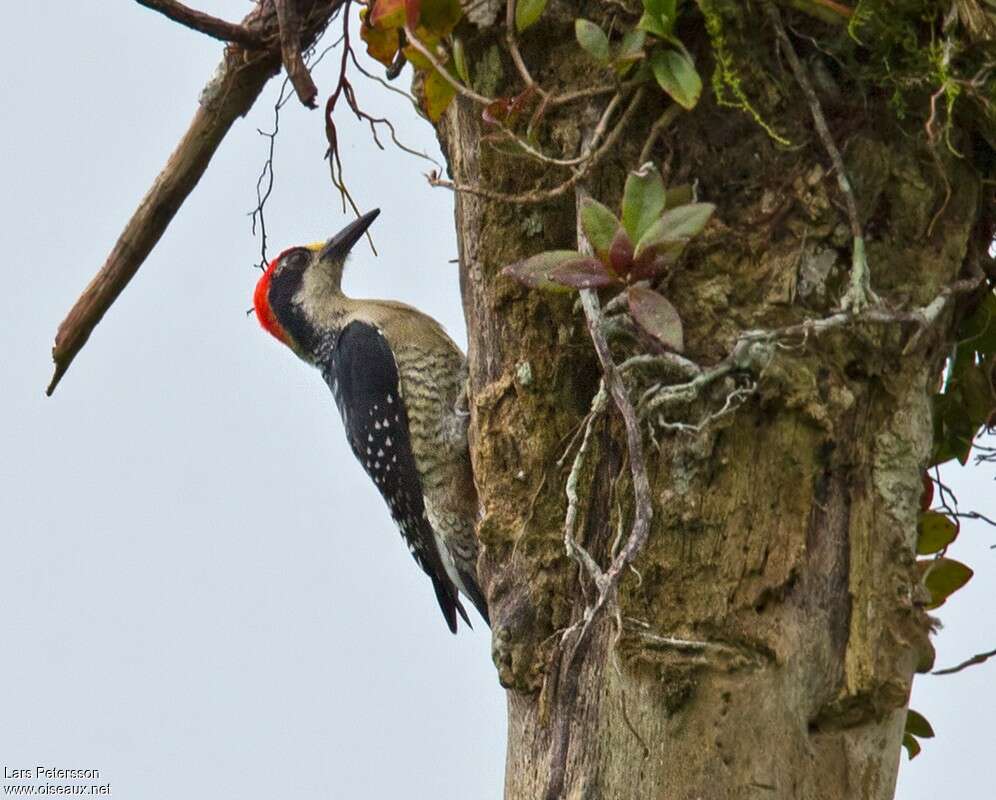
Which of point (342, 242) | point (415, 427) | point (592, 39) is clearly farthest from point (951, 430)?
point (342, 242)

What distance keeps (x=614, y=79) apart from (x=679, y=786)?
126 centimetres

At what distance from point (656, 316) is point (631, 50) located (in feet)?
1.63

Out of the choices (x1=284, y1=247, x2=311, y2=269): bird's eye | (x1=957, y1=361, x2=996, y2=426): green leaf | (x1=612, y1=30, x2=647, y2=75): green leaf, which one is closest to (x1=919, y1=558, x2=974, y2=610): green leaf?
(x1=957, y1=361, x2=996, y2=426): green leaf

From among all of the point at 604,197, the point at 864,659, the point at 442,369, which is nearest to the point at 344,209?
the point at 442,369

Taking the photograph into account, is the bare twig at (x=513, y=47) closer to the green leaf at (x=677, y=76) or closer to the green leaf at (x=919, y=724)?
the green leaf at (x=677, y=76)

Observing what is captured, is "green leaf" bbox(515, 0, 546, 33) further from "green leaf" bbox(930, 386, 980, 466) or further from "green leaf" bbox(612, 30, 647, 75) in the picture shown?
"green leaf" bbox(930, 386, 980, 466)

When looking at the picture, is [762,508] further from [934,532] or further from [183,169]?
[183,169]

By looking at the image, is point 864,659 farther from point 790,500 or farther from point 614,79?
point 614,79

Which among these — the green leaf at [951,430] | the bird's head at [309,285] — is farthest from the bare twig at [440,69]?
the bird's head at [309,285]

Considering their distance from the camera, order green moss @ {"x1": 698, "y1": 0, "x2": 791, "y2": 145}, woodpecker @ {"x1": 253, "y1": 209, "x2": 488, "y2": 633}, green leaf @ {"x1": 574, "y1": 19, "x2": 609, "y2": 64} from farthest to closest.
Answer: woodpecker @ {"x1": 253, "y1": 209, "x2": 488, "y2": 633} → green moss @ {"x1": 698, "y1": 0, "x2": 791, "y2": 145} → green leaf @ {"x1": 574, "y1": 19, "x2": 609, "y2": 64}

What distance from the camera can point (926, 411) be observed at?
2.49m

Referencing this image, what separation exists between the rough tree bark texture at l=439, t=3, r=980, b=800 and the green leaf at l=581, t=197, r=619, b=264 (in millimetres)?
294

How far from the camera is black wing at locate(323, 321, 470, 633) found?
411cm

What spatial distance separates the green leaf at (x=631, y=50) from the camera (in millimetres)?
2346
